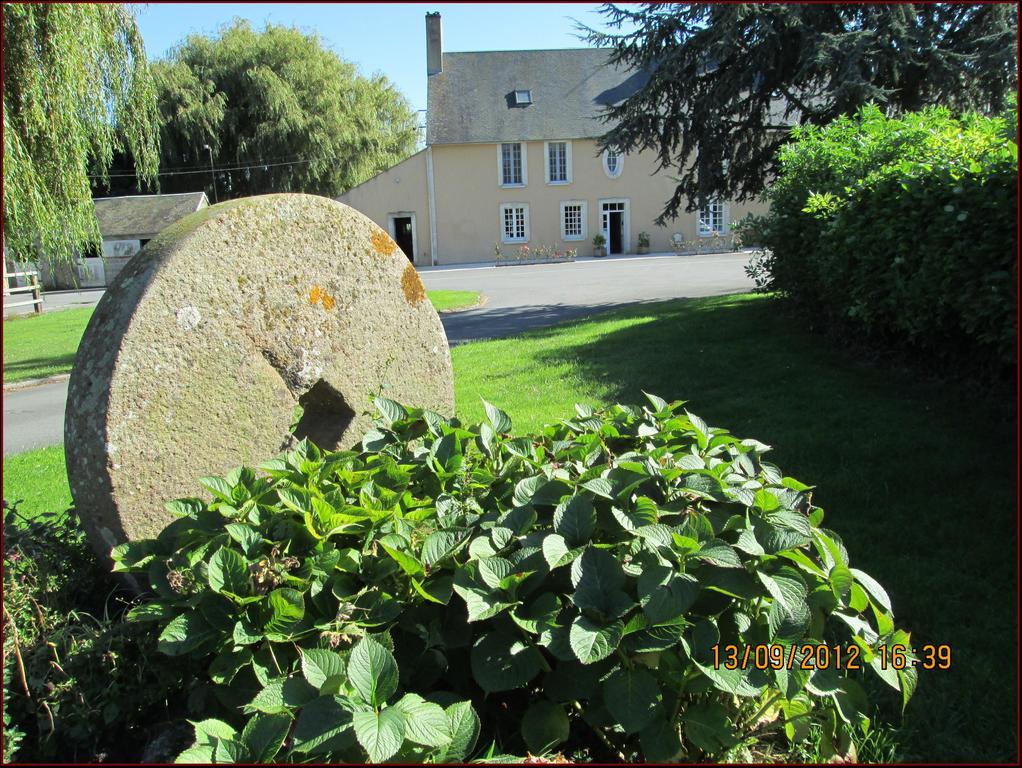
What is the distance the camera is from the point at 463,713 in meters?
1.86

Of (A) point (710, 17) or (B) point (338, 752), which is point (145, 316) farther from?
(A) point (710, 17)

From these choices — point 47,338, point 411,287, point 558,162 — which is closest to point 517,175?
point 558,162

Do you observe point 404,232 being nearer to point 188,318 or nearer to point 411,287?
point 411,287

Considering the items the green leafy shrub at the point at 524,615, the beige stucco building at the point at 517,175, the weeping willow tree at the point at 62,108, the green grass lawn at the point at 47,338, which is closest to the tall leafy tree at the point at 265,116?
the beige stucco building at the point at 517,175

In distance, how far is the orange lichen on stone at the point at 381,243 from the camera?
3.64m

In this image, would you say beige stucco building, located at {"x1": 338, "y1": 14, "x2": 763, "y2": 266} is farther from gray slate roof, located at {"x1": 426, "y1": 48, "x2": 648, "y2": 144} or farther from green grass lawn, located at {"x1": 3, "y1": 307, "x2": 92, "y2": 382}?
green grass lawn, located at {"x1": 3, "y1": 307, "x2": 92, "y2": 382}

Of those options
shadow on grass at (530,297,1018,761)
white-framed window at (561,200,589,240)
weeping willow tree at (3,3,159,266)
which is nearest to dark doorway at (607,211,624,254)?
white-framed window at (561,200,589,240)

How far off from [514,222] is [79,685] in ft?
114

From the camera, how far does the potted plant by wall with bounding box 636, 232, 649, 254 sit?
35.4 meters

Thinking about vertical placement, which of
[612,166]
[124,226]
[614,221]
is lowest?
[614,221]

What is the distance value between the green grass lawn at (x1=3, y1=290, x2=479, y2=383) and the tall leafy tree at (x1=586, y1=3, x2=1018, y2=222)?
240 inches

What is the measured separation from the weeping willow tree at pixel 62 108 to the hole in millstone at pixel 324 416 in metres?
6.72

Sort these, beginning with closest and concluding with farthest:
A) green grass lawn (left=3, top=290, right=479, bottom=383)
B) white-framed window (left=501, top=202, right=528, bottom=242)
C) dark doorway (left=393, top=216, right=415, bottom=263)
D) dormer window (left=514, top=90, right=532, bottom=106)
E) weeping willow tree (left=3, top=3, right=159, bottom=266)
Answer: weeping willow tree (left=3, top=3, right=159, bottom=266) → green grass lawn (left=3, top=290, right=479, bottom=383) → dormer window (left=514, top=90, right=532, bottom=106) → white-framed window (left=501, top=202, right=528, bottom=242) → dark doorway (left=393, top=216, right=415, bottom=263)

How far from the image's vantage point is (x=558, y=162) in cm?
3509
